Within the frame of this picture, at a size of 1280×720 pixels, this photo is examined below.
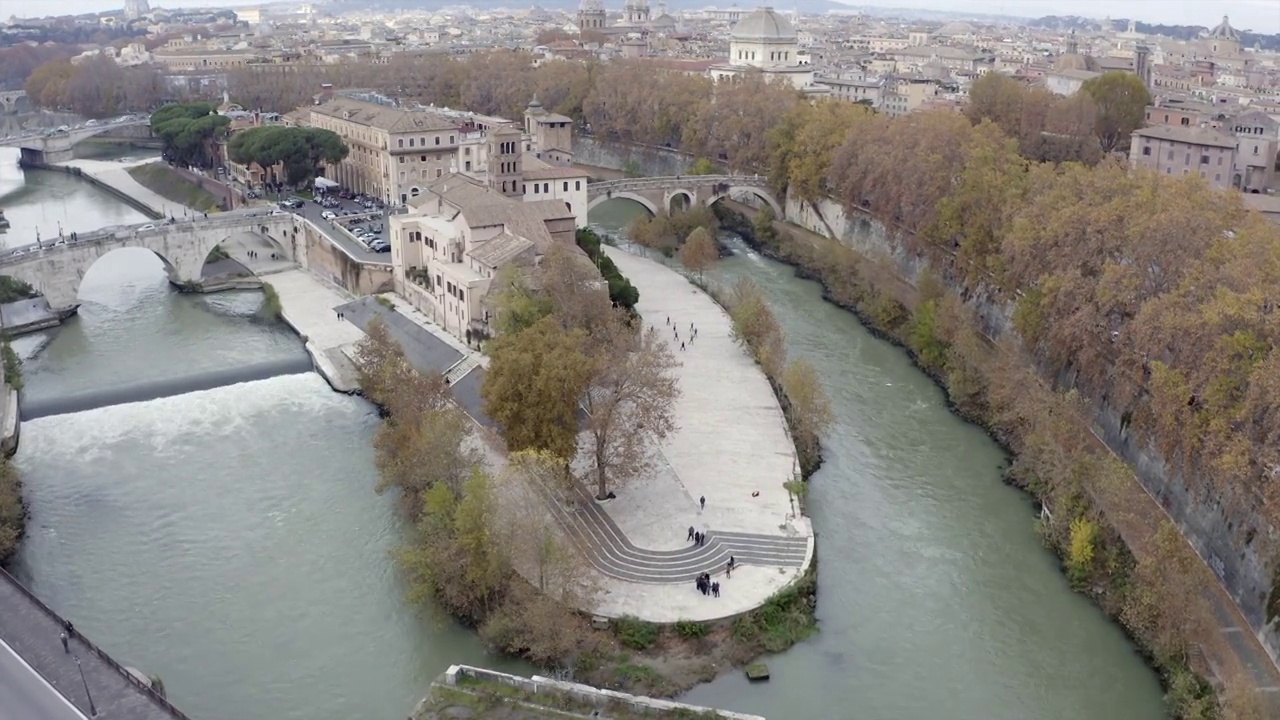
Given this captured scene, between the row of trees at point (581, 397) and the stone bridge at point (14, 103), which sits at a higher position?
the stone bridge at point (14, 103)

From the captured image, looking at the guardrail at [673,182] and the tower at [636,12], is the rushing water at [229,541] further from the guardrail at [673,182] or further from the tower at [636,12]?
the tower at [636,12]

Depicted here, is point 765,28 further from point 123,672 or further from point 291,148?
point 123,672

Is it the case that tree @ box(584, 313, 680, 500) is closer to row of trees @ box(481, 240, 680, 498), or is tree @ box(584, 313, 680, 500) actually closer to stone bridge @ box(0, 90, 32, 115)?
row of trees @ box(481, 240, 680, 498)

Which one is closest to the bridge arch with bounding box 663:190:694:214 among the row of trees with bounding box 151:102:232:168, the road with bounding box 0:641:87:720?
the row of trees with bounding box 151:102:232:168


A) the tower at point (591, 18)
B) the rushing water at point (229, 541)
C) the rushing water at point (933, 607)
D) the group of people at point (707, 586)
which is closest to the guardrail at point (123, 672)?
the rushing water at point (229, 541)

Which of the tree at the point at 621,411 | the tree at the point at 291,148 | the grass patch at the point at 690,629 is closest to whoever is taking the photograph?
the grass patch at the point at 690,629

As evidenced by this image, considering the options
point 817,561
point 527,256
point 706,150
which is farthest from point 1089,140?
point 817,561

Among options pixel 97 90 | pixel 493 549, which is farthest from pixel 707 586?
pixel 97 90
